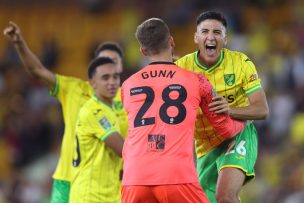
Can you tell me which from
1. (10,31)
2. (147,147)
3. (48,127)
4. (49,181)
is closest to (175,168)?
(147,147)

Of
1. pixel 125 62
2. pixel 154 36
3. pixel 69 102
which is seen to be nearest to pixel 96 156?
pixel 69 102

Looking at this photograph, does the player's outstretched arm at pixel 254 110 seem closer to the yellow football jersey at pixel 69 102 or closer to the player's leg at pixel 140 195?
Result: the player's leg at pixel 140 195

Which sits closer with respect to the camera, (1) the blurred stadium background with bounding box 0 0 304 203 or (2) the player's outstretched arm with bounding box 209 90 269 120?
(2) the player's outstretched arm with bounding box 209 90 269 120

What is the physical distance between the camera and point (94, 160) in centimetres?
898

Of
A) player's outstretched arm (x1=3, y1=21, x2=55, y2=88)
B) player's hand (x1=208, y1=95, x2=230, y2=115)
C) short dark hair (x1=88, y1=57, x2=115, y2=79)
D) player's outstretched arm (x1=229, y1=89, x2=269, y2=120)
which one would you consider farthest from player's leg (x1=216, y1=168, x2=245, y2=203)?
player's outstretched arm (x1=3, y1=21, x2=55, y2=88)

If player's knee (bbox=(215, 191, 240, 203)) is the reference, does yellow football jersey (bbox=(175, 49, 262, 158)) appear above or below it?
above

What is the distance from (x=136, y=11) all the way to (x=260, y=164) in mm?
6436

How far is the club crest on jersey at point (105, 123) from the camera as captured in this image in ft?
29.3

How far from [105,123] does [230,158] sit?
1342 millimetres

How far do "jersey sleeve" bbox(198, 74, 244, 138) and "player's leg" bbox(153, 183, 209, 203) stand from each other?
693 mm

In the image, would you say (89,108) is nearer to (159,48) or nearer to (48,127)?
(159,48)

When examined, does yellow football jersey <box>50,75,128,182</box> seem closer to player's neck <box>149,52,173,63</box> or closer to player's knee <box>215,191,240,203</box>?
player's knee <box>215,191,240,203</box>

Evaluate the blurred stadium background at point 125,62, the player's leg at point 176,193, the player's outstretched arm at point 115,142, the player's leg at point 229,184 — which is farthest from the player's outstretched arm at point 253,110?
the blurred stadium background at point 125,62

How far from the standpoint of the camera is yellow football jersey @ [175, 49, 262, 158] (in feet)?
27.1
